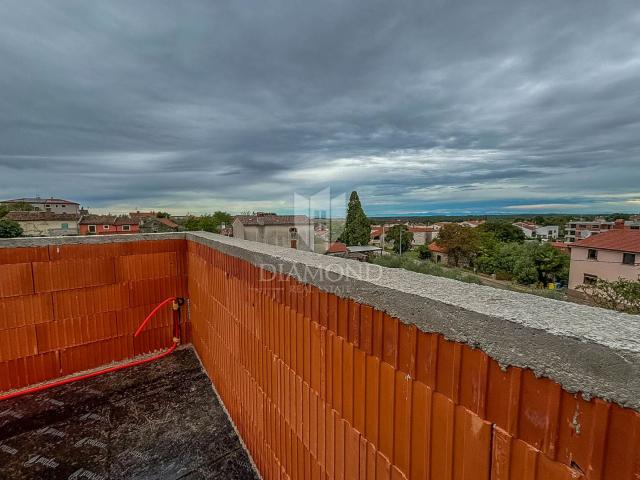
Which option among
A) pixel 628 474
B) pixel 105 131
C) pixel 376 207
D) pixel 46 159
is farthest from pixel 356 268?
pixel 46 159

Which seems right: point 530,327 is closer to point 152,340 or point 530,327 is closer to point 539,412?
point 539,412

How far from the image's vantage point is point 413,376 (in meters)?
0.92

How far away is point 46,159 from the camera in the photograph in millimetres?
15961

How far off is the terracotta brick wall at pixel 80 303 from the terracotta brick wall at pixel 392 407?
2596 millimetres

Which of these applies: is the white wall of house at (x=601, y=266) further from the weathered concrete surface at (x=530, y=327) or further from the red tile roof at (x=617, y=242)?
the weathered concrete surface at (x=530, y=327)

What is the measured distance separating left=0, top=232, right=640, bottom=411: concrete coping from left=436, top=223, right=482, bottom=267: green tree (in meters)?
30.2

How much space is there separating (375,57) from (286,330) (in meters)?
6.89

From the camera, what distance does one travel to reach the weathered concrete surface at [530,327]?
50cm

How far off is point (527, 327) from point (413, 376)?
422mm

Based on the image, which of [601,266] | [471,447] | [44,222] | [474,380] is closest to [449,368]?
[474,380]

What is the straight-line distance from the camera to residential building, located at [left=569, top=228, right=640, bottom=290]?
534 inches

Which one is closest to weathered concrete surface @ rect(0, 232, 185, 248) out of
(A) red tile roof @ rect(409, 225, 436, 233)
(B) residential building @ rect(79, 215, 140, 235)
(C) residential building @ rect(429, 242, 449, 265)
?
(C) residential building @ rect(429, 242, 449, 265)

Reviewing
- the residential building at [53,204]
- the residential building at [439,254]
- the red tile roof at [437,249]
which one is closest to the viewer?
the red tile roof at [437,249]

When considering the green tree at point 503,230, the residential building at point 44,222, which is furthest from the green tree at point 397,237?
the residential building at point 44,222
